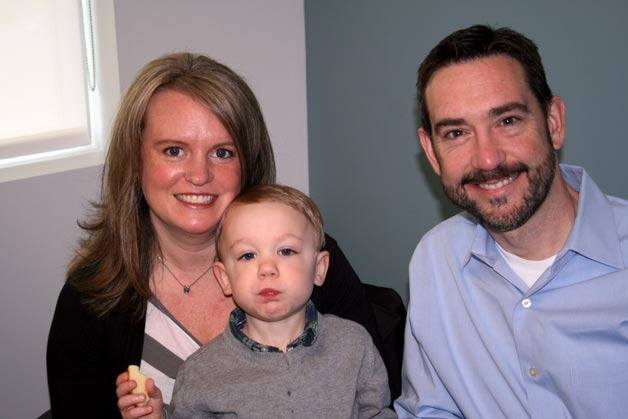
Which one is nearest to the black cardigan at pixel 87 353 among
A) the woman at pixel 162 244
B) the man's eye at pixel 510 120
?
the woman at pixel 162 244

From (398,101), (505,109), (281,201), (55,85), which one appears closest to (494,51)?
(505,109)

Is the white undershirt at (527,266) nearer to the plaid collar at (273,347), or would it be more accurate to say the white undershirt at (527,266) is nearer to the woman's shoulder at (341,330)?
the woman's shoulder at (341,330)

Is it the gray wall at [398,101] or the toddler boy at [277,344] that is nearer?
the toddler boy at [277,344]

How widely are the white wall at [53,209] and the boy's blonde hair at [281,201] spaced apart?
1179 millimetres

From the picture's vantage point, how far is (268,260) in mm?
1713

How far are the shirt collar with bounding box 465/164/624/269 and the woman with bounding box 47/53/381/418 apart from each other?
68 centimetres

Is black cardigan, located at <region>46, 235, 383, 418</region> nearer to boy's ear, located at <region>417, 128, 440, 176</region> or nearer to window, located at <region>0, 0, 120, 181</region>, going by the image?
boy's ear, located at <region>417, 128, 440, 176</region>

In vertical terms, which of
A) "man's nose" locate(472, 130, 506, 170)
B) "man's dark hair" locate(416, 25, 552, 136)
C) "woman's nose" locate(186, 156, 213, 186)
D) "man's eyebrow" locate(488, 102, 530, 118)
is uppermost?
"man's dark hair" locate(416, 25, 552, 136)

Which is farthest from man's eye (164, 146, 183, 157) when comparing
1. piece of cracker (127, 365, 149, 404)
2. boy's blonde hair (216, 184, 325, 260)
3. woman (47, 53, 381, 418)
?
piece of cracker (127, 365, 149, 404)

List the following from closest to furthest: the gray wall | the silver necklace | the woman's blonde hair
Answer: the woman's blonde hair
the silver necklace
the gray wall

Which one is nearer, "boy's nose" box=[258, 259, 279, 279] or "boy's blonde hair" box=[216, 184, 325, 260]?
"boy's nose" box=[258, 259, 279, 279]

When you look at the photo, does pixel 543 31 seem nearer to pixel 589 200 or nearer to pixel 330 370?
pixel 589 200

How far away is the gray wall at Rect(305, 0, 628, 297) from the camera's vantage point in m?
2.26

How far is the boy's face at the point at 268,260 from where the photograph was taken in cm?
169
